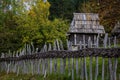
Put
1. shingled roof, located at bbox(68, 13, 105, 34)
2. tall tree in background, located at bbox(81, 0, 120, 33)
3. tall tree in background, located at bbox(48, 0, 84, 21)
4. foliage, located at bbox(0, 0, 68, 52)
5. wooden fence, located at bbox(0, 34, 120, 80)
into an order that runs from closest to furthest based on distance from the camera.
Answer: wooden fence, located at bbox(0, 34, 120, 80)
tall tree in background, located at bbox(81, 0, 120, 33)
foliage, located at bbox(0, 0, 68, 52)
shingled roof, located at bbox(68, 13, 105, 34)
tall tree in background, located at bbox(48, 0, 84, 21)

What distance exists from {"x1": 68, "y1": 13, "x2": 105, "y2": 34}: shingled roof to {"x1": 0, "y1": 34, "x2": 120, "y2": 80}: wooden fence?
15.3 m

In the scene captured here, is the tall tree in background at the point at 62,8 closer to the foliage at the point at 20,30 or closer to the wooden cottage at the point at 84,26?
the foliage at the point at 20,30

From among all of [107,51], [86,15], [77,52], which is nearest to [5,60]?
[77,52]

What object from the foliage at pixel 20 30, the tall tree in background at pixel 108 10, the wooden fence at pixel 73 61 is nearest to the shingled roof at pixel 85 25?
the foliage at pixel 20 30

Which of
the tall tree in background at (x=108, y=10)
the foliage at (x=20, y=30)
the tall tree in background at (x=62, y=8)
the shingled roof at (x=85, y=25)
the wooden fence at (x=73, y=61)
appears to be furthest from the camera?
the tall tree in background at (x=62, y=8)

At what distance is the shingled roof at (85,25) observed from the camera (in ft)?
123

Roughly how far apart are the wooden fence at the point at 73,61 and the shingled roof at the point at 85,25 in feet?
50.3

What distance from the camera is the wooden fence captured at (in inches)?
398

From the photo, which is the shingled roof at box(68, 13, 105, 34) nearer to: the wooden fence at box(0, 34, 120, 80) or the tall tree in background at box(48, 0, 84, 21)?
the wooden fence at box(0, 34, 120, 80)

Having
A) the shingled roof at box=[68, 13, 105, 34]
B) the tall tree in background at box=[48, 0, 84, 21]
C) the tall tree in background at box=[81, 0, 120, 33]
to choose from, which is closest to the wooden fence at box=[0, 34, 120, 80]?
the tall tree in background at box=[81, 0, 120, 33]

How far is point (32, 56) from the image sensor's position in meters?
16.9

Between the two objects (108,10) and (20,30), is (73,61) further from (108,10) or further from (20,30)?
(20,30)

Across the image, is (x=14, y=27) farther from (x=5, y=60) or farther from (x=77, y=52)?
(x=77, y=52)

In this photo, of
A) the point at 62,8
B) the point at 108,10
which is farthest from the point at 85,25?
the point at 62,8
